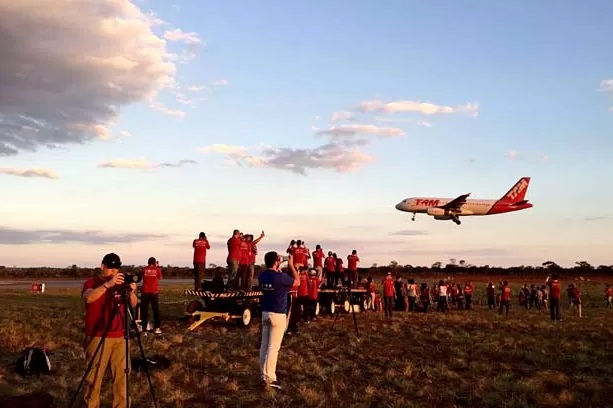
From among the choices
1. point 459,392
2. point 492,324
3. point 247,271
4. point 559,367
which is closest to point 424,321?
point 492,324

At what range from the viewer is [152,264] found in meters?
17.2

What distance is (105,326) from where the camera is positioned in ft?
23.4

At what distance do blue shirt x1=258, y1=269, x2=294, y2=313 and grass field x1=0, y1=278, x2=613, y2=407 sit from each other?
4.52 feet

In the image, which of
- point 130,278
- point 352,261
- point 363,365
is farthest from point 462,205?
point 130,278

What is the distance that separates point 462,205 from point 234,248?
47067mm

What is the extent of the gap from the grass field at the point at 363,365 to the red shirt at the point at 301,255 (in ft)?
7.52

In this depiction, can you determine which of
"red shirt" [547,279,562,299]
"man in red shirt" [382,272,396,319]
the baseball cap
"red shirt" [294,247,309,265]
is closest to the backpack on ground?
the baseball cap

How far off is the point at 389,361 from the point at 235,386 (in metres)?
4.45

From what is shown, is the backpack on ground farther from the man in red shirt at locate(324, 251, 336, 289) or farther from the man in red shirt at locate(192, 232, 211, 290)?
the man in red shirt at locate(324, 251, 336, 289)

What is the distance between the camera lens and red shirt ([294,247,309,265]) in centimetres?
2143

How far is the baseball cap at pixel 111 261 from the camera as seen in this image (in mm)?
7086

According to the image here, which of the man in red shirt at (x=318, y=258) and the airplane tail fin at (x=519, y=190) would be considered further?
the airplane tail fin at (x=519, y=190)

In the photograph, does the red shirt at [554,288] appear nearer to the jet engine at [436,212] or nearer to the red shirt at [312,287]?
the red shirt at [312,287]

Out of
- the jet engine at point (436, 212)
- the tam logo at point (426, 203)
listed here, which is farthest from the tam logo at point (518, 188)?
the jet engine at point (436, 212)
